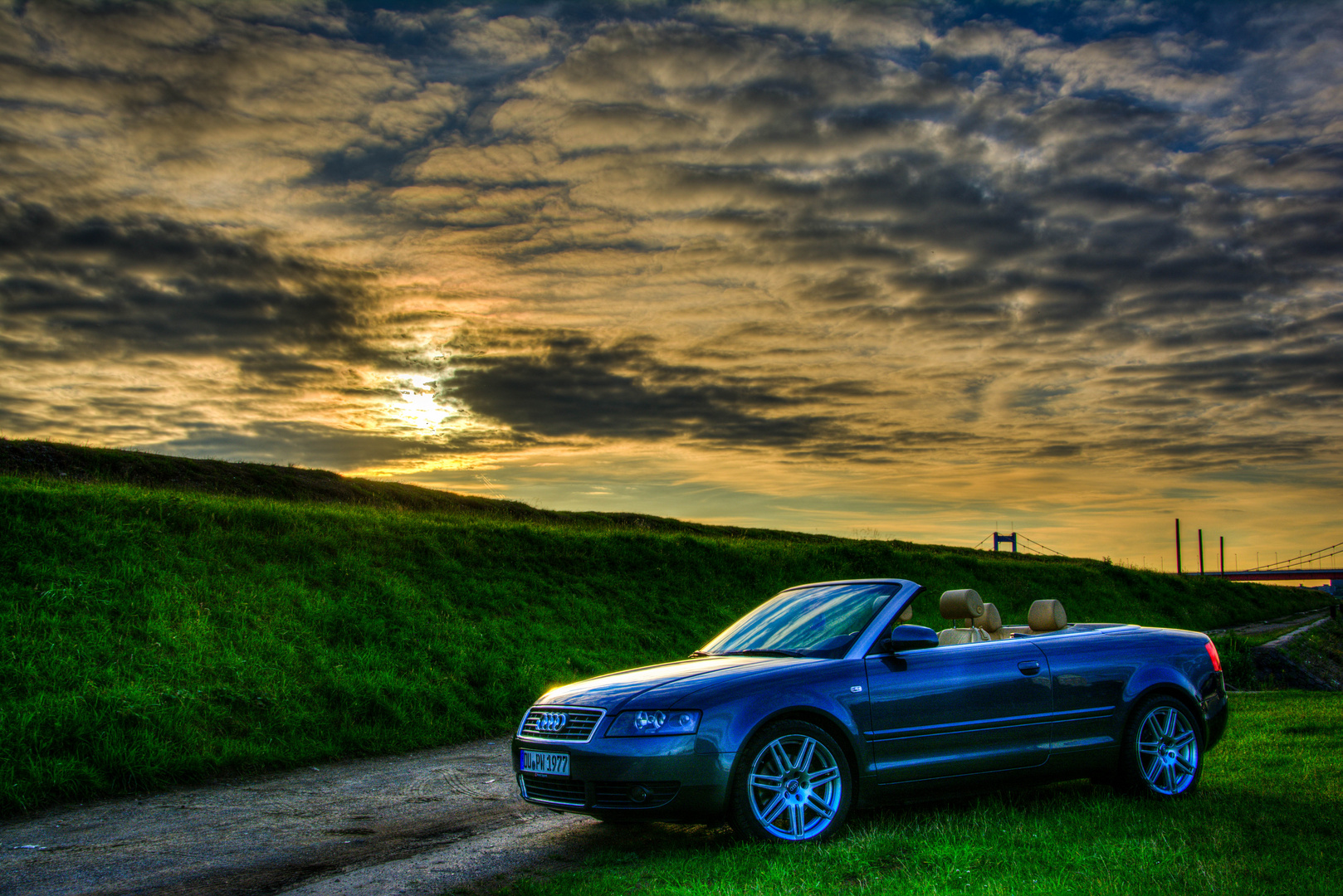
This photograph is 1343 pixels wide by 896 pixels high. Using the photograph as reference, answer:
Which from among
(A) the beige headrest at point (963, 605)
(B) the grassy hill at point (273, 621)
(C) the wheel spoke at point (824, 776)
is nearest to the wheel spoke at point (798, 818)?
(C) the wheel spoke at point (824, 776)

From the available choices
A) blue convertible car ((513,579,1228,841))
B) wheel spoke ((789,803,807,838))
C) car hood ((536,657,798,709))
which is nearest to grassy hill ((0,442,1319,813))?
car hood ((536,657,798,709))

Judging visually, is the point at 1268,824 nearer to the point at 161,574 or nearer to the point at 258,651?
the point at 258,651

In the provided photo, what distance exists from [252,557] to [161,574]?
74.6 inches

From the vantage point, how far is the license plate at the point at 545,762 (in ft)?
17.0

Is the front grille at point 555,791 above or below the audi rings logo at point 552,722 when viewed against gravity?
below

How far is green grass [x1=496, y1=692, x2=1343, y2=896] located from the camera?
4.27 meters

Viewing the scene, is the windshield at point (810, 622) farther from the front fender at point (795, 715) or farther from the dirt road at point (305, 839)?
the dirt road at point (305, 839)

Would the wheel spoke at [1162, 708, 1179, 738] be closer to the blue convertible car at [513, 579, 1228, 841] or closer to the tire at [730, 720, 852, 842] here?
the blue convertible car at [513, 579, 1228, 841]

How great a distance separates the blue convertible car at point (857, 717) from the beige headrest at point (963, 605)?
0.01 metres

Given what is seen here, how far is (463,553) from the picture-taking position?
62.4 feet

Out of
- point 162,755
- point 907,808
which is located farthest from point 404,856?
point 162,755

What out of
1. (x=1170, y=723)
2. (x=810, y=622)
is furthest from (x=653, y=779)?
(x=1170, y=723)

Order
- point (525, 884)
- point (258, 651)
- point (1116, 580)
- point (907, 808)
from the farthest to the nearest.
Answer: point (1116, 580) → point (258, 651) → point (907, 808) → point (525, 884)

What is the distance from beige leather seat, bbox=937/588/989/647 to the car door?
1.45 feet
